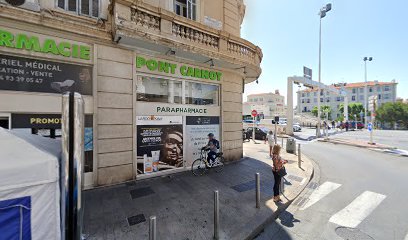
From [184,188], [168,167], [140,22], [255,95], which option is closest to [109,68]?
[140,22]

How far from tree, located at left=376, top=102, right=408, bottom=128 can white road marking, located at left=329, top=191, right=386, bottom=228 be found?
191 feet

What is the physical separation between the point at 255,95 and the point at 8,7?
95.4 meters

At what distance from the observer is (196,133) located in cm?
888

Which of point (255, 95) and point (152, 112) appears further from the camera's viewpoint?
point (255, 95)

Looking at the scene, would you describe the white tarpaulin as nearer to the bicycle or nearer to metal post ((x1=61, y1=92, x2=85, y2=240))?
metal post ((x1=61, y1=92, x2=85, y2=240))

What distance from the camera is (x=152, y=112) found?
7.61 m

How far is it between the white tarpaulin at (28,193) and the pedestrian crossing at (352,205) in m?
5.71

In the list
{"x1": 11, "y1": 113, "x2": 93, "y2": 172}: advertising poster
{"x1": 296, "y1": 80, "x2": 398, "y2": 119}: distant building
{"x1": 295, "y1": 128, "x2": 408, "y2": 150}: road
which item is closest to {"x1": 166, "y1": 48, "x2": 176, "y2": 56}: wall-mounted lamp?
{"x1": 11, "y1": 113, "x2": 93, "y2": 172}: advertising poster

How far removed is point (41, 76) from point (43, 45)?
0.88 metres

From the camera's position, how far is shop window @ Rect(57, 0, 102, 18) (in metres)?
6.22

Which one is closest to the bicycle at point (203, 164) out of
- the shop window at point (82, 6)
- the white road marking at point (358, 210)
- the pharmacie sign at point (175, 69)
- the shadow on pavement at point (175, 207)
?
the shadow on pavement at point (175, 207)

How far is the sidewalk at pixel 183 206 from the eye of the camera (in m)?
4.18

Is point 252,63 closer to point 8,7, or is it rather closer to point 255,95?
point 8,7

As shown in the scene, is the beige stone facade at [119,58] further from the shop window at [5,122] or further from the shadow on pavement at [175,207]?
the shadow on pavement at [175,207]
